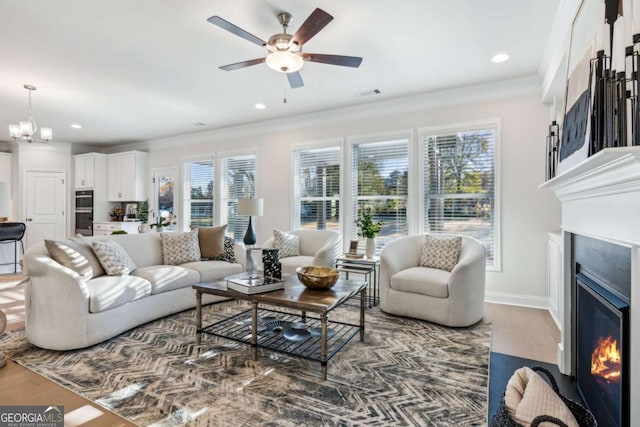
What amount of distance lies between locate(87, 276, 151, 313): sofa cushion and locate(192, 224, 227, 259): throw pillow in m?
1.07

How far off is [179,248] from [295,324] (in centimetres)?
190

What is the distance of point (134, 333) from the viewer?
123 inches

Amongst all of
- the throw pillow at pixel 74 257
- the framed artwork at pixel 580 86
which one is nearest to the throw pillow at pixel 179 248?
the throw pillow at pixel 74 257

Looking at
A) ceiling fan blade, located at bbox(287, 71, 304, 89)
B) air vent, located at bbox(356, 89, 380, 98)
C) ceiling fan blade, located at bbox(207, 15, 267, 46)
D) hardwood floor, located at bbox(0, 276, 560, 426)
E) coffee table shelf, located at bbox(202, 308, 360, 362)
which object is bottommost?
hardwood floor, located at bbox(0, 276, 560, 426)

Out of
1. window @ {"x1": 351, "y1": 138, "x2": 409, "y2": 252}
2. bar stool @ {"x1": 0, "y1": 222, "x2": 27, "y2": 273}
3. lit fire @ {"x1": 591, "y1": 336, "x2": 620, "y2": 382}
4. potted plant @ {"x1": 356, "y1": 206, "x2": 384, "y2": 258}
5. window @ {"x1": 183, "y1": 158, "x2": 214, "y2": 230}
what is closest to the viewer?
lit fire @ {"x1": 591, "y1": 336, "x2": 620, "y2": 382}

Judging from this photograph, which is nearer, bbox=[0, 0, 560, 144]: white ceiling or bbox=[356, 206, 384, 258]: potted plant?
bbox=[0, 0, 560, 144]: white ceiling

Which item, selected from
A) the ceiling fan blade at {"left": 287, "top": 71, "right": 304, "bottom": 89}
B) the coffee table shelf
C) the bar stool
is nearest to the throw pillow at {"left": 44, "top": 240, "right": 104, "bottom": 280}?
the coffee table shelf

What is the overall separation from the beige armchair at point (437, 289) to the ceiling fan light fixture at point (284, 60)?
7.17ft

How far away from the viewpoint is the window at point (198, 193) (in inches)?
267

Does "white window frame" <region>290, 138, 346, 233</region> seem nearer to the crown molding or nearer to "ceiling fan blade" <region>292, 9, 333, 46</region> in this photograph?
the crown molding

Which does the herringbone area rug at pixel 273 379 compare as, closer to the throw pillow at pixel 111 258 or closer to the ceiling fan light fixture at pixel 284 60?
the throw pillow at pixel 111 258

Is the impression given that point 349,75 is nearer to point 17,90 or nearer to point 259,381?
point 259,381

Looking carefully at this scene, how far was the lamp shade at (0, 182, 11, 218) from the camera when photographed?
7242mm

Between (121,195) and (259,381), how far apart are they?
6992 millimetres
